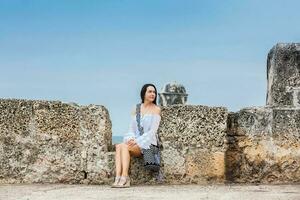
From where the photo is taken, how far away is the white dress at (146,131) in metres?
6.68

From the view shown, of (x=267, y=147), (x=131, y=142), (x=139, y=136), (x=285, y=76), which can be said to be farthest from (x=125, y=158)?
(x=285, y=76)

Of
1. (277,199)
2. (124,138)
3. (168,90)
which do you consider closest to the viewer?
(277,199)

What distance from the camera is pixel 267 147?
691 centimetres

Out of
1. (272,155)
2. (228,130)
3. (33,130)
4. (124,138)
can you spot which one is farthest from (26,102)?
(272,155)

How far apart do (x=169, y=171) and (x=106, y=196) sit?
147cm

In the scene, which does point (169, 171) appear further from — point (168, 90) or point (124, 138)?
point (168, 90)

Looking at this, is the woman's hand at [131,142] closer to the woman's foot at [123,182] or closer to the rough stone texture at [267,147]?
the woman's foot at [123,182]

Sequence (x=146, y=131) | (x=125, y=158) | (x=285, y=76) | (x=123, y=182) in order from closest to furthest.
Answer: (x=123, y=182), (x=125, y=158), (x=146, y=131), (x=285, y=76)

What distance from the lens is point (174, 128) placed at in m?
6.93

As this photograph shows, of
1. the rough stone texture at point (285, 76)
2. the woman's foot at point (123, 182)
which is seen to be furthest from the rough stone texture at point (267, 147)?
the woman's foot at point (123, 182)

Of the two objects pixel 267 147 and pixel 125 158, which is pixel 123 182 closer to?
pixel 125 158

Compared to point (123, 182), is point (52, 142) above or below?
above

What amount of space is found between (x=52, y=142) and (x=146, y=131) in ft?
3.58

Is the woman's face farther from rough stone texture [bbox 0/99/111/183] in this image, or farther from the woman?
rough stone texture [bbox 0/99/111/183]
